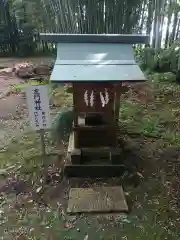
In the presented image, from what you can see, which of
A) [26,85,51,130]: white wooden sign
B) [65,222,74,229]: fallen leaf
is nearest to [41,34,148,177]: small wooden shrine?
[26,85,51,130]: white wooden sign

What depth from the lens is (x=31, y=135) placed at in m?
3.93

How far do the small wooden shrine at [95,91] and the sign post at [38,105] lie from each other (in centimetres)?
22

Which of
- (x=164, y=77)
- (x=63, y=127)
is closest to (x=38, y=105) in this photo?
(x=63, y=127)

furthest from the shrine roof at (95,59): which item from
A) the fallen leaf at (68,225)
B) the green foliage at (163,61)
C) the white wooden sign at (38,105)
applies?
the green foliage at (163,61)

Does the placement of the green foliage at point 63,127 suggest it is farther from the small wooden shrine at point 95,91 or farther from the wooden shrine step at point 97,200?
the wooden shrine step at point 97,200

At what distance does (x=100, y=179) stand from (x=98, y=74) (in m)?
1.12

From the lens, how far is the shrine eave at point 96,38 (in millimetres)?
2982

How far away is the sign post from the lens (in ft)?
8.25

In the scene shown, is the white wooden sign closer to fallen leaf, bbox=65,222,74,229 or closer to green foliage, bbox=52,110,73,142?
fallen leaf, bbox=65,222,74,229

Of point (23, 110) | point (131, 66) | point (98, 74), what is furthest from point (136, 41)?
point (23, 110)

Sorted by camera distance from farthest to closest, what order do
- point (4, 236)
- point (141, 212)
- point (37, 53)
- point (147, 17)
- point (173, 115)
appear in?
point (37, 53) < point (147, 17) < point (173, 115) < point (141, 212) < point (4, 236)

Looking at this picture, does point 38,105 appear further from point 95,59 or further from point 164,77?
point 164,77

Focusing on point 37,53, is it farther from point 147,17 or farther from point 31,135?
point 31,135

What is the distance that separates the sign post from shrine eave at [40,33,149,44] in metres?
0.74
